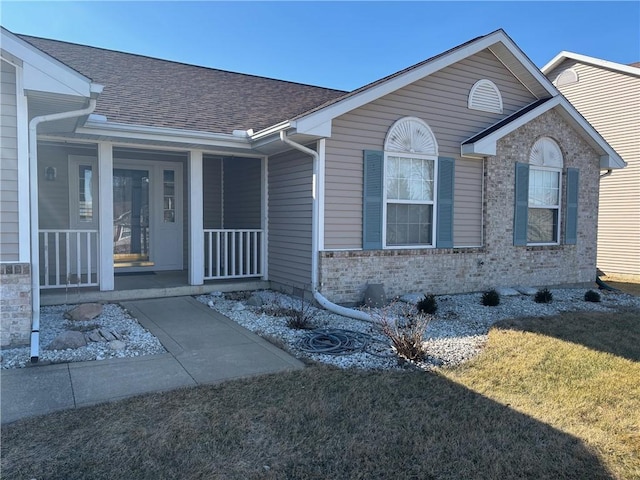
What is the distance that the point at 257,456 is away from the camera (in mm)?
2992

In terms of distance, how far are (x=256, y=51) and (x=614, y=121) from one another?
37.8 feet

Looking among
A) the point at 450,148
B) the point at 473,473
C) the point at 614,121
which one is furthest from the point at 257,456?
the point at 614,121

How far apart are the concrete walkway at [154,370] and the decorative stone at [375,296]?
8.11ft

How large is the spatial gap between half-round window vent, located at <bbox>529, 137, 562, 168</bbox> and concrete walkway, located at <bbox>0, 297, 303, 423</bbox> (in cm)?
743

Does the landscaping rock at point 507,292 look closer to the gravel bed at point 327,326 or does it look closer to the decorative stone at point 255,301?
the gravel bed at point 327,326

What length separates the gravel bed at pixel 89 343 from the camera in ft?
15.5

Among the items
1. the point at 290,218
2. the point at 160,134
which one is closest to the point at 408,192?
the point at 290,218

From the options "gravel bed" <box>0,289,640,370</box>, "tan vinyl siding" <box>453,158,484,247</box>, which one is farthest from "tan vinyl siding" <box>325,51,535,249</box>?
"gravel bed" <box>0,289,640,370</box>

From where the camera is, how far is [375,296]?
775 centimetres

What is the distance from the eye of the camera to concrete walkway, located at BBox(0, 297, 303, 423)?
3.76m

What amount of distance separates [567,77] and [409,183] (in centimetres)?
1149

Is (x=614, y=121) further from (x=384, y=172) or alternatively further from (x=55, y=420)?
(x=55, y=420)

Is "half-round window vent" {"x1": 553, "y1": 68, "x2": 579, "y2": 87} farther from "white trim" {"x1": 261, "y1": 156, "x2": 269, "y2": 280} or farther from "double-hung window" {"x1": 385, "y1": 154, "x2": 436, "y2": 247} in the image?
"white trim" {"x1": 261, "y1": 156, "x2": 269, "y2": 280}

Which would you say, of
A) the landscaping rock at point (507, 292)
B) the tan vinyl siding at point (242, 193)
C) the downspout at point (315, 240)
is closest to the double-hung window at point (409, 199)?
the downspout at point (315, 240)
